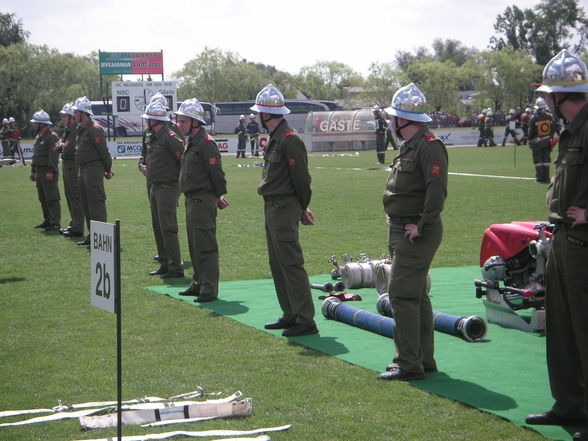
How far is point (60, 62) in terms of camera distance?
305 feet

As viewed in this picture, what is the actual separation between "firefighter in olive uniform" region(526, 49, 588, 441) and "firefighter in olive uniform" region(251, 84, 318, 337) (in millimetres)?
3189

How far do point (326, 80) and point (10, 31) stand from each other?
44.5 m

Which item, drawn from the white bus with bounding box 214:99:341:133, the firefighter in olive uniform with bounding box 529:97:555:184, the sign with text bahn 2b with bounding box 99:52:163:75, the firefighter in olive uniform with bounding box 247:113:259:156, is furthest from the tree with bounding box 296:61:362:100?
the firefighter in olive uniform with bounding box 529:97:555:184

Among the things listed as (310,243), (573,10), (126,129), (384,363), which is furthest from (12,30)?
(384,363)

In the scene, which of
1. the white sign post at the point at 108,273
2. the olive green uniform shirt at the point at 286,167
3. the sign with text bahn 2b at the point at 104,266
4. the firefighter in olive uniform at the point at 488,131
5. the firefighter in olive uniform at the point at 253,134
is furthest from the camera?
the firefighter in olive uniform at the point at 488,131

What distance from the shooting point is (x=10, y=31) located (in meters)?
102

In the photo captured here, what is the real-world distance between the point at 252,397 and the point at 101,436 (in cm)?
125

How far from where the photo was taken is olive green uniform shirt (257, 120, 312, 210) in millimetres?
8289

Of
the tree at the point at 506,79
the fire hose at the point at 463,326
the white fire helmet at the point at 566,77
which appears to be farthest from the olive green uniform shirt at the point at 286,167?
the tree at the point at 506,79

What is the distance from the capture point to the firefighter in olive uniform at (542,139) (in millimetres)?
23641

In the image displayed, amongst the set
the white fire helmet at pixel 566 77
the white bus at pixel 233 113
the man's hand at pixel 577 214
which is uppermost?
the white bus at pixel 233 113

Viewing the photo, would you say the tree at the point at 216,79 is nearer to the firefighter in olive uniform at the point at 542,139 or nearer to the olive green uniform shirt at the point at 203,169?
the firefighter in olive uniform at the point at 542,139

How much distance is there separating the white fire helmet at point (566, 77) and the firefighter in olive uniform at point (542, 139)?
18.8m

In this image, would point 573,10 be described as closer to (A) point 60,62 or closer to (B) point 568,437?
(A) point 60,62
